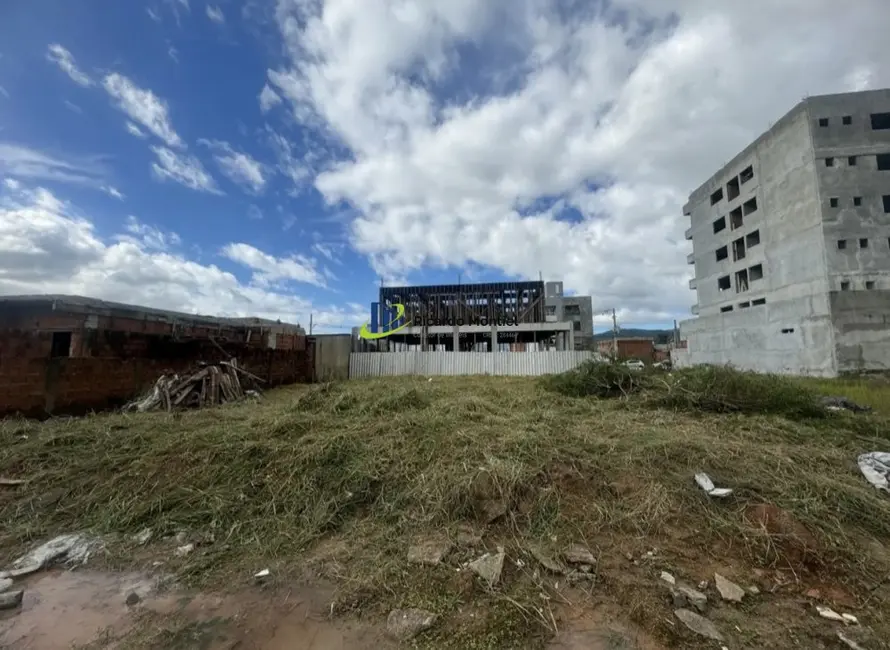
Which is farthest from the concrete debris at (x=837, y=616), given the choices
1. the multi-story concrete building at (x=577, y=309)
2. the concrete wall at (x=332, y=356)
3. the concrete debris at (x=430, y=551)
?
the multi-story concrete building at (x=577, y=309)

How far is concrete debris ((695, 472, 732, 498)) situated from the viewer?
10.8ft

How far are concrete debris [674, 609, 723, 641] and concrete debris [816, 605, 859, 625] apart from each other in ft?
2.24

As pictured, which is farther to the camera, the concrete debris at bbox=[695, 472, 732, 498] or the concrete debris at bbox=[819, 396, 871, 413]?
the concrete debris at bbox=[819, 396, 871, 413]

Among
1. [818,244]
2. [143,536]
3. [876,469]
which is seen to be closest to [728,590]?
[876,469]

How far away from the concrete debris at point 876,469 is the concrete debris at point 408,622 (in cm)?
447

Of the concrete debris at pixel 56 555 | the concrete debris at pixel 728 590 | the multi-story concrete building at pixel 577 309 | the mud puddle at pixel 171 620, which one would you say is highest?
the multi-story concrete building at pixel 577 309

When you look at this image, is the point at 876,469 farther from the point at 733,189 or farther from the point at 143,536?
the point at 733,189

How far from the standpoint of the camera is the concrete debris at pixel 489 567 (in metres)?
2.44

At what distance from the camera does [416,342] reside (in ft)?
89.9

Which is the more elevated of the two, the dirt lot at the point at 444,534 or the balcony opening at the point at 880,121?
the balcony opening at the point at 880,121

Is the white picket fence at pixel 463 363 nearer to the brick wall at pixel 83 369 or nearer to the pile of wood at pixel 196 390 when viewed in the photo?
the pile of wood at pixel 196 390

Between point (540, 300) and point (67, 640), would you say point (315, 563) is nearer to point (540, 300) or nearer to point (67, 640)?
point (67, 640)

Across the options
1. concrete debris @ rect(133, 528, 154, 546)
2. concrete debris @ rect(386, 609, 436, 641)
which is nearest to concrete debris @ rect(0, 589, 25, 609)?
concrete debris @ rect(133, 528, 154, 546)

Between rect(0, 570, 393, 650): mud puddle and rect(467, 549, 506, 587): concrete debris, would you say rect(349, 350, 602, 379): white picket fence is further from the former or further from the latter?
rect(0, 570, 393, 650): mud puddle
